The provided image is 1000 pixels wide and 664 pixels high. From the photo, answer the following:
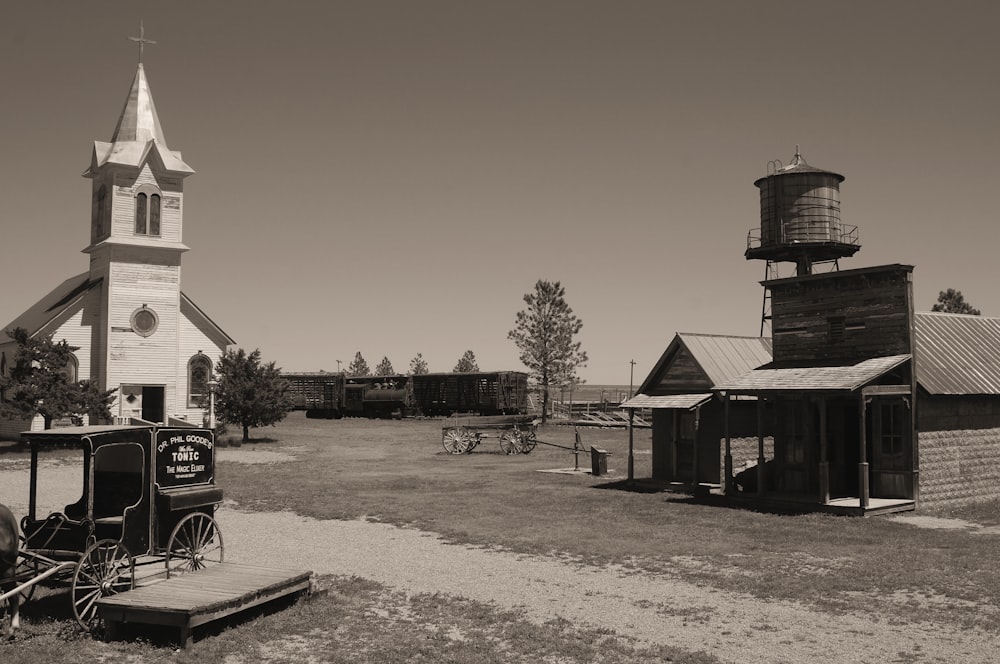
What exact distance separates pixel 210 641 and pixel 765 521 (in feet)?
41.5

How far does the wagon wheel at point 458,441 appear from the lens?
36.6 meters

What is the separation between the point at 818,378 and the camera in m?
20.8

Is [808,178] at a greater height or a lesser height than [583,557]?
greater

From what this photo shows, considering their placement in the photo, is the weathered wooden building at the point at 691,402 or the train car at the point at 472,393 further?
the train car at the point at 472,393

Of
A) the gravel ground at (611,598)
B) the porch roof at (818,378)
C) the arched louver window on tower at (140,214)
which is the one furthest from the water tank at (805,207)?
the arched louver window on tower at (140,214)

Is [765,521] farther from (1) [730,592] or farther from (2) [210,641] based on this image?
(2) [210,641]

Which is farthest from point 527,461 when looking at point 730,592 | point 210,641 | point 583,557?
point 210,641

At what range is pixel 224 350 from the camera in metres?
44.3

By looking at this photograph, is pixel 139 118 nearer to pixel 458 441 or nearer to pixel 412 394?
pixel 458 441

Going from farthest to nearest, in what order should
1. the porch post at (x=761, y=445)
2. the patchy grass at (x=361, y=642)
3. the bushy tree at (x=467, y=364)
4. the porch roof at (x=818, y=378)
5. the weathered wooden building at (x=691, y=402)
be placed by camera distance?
1. the bushy tree at (x=467, y=364)
2. the weathered wooden building at (x=691, y=402)
3. the porch post at (x=761, y=445)
4. the porch roof at (x=818, y=378)
5. the patchy grass at (x=361, y=642)

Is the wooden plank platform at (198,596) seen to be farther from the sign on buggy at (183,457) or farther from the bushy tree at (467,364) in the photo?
the bushy tree at (467,364)

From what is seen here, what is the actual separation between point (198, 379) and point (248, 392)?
3.20m

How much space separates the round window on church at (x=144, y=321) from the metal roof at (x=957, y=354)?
32.0m

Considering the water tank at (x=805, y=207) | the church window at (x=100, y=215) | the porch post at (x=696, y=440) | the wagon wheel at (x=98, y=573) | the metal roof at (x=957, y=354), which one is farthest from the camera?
the church window at (x=100, y=215)
